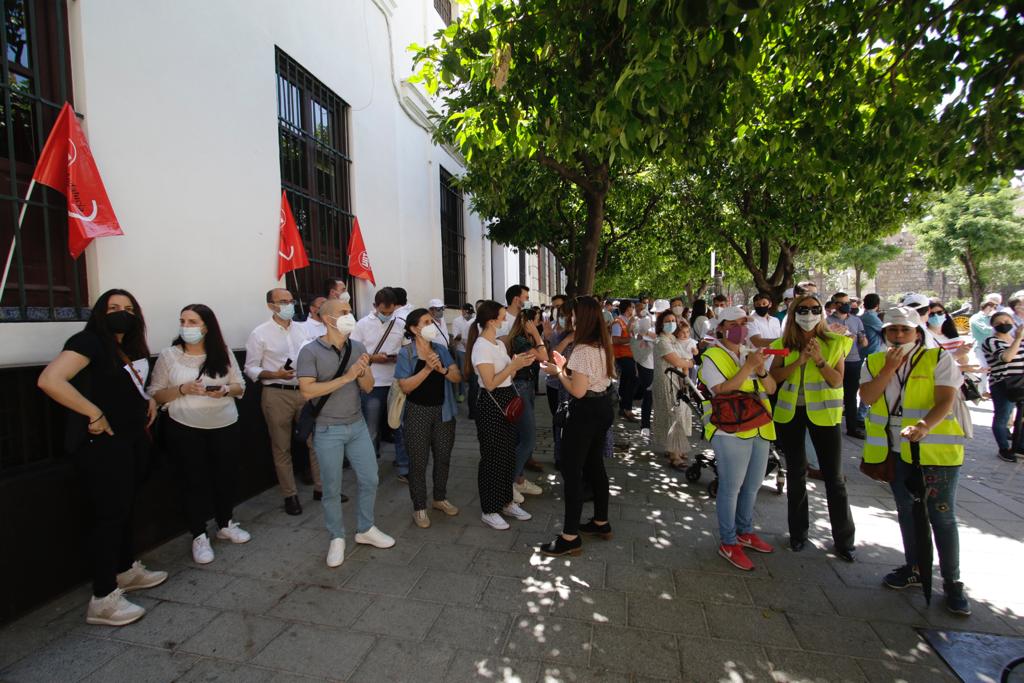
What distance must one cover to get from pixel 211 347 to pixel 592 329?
8.70 feet

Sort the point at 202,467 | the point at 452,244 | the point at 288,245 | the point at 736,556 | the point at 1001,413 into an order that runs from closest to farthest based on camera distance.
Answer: the point at 736,556 < the point at 202,467 < the point at 288,245 < the point at 1001,413 < the point at 452,244

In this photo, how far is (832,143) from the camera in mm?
4324

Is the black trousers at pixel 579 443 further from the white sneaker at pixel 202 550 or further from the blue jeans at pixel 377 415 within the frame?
the white sneaker at pixel 202 550

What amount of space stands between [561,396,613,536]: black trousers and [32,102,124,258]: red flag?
3439 millimetres

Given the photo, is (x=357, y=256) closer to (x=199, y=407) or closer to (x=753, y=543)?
(x=199, y=407)

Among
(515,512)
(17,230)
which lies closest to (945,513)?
(515,512)

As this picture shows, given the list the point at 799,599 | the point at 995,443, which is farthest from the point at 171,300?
the point at 995,443

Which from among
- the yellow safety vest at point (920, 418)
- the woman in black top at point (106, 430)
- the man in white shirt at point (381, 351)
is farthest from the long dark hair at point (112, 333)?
the yellow safety vest at point (920, 418)

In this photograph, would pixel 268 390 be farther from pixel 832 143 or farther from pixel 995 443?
Answer: pixel 995 443

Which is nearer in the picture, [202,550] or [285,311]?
[202,550]

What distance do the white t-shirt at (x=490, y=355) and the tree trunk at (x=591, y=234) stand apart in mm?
4284

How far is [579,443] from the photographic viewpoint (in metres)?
3.55

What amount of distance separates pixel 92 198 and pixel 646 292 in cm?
3246

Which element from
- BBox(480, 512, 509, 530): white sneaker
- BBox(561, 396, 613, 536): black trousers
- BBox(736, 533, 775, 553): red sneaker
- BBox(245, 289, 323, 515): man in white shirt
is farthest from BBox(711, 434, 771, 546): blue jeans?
BBox(245, 289, 323, 515): man in white shirt
